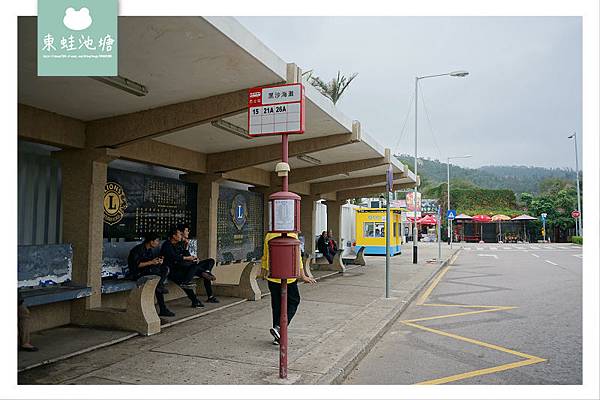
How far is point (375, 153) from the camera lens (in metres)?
13.3

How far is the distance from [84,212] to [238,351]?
10.5 ft

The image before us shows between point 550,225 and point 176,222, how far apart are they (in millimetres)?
50150

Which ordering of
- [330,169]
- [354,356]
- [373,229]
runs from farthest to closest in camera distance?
[373,229]
[330,169]
[354,356]

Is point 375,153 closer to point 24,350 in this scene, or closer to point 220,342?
point 220,342

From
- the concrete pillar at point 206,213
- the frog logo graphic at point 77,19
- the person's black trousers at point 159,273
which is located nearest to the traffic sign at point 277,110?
the frog logo graphic at point 77,19

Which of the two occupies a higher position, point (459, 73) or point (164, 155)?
point (459, 73)

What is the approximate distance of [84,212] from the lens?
739cm

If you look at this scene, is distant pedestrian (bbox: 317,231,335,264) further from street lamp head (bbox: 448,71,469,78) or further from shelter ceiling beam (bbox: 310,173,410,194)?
street lamp head (bbox: 448,71,469,78)

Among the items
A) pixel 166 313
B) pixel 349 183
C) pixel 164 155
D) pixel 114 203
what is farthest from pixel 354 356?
pixel 349 183

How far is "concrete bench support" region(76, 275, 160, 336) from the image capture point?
6.71 metres

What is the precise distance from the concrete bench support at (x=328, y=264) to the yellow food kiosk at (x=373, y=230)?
9.66 metres

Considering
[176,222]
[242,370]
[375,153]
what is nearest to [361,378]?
[242,370]

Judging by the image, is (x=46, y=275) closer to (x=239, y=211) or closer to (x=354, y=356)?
(x=354, y=356)
